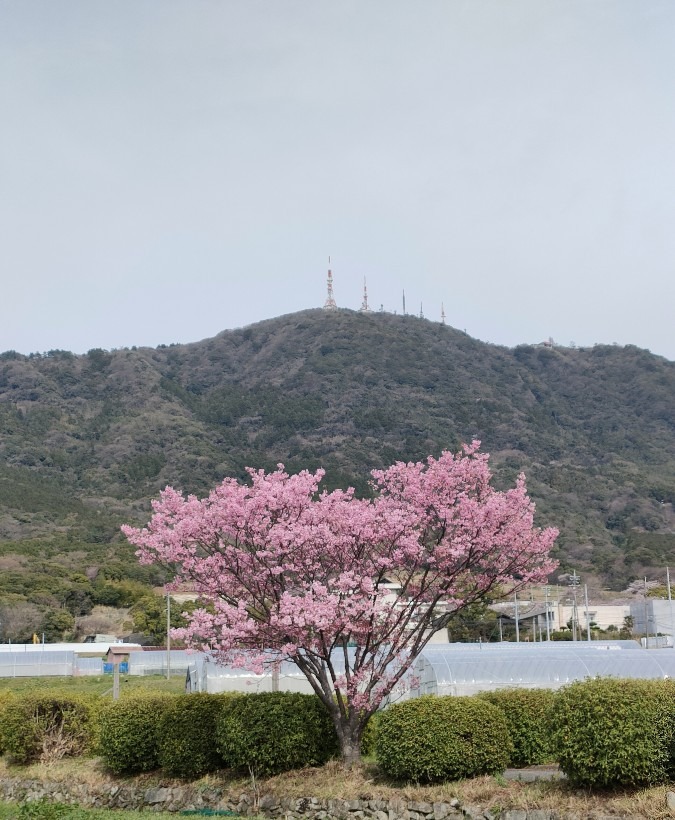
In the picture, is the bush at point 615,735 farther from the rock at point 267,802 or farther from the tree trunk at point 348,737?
the rock at point 267,802

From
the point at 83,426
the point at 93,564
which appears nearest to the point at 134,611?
the point at 93,564

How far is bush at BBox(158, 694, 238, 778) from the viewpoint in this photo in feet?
57.5

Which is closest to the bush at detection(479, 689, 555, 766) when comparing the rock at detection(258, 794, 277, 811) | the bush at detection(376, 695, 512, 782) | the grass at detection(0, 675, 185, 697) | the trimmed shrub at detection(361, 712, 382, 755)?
the bush at detection(376, 695, 512, 782)

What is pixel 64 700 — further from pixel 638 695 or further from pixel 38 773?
pixel 638 695

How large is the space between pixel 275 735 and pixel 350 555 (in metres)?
3.26

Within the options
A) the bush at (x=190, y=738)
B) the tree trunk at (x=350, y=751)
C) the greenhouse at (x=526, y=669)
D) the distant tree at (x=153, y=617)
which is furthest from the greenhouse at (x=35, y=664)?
the tree trunk at (x=350, y=751)

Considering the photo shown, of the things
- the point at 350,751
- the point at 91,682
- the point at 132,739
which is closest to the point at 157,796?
the point at 132,739

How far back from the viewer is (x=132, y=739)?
61.1ft

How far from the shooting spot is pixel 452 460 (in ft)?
56.7

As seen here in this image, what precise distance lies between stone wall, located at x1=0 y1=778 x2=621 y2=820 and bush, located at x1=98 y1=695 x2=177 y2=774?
19.4 inches

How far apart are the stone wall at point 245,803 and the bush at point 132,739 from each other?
49cm

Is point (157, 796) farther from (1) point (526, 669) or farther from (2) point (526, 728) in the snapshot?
(1) point (526, 669)

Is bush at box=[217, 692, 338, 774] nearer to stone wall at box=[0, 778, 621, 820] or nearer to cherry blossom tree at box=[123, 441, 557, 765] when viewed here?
cherry blossom tree at box=[123, 441, 557, 765]

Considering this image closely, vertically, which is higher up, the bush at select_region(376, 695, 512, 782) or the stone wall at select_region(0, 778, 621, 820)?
the bush at select_region(376, 695, 512, 782)
